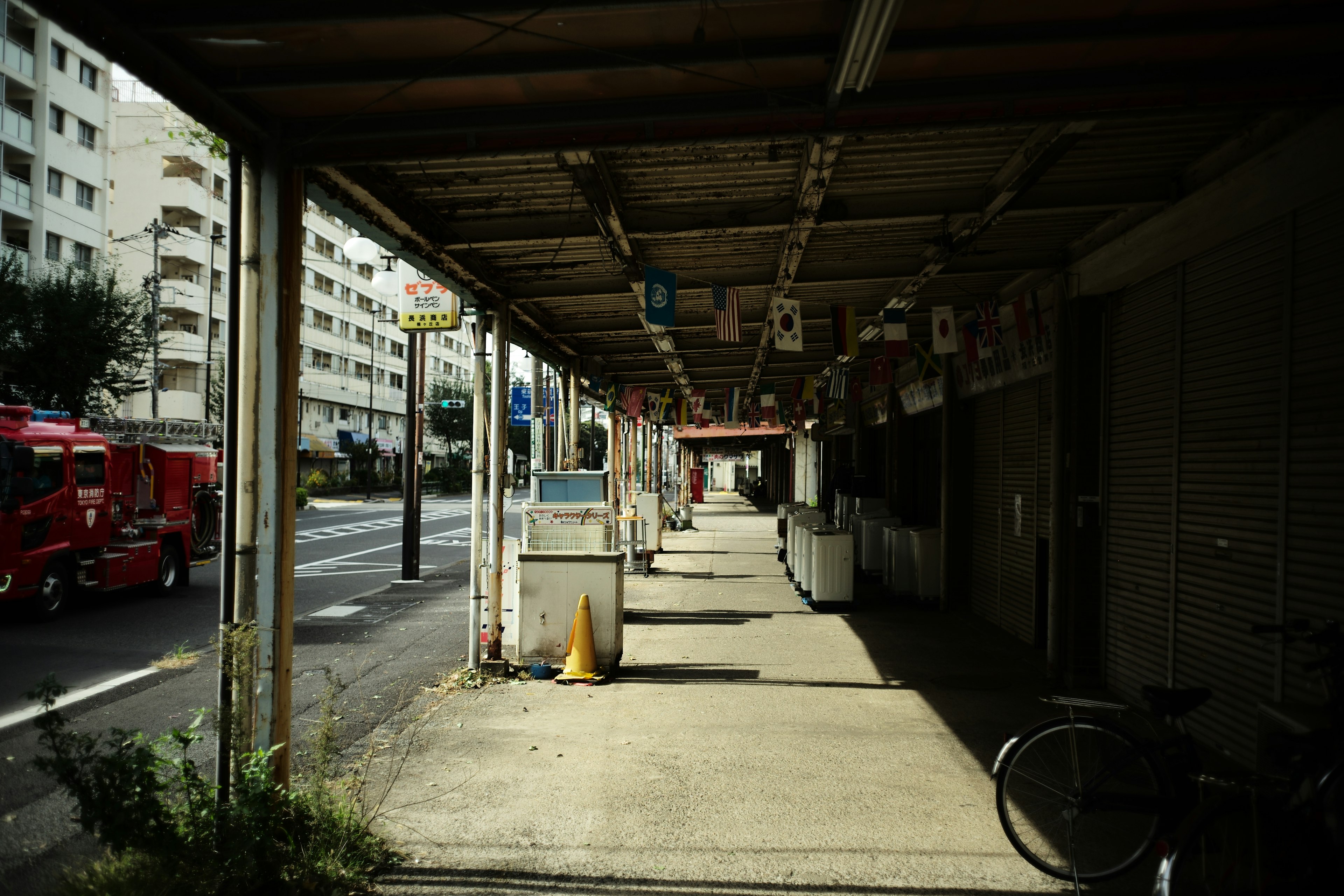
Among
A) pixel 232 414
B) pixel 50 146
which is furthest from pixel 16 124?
pixel 232 414

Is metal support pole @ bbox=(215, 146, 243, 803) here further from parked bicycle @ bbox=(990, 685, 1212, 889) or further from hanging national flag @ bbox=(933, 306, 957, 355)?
hanging national flag @ bbox=(933, 306, 957, 355)

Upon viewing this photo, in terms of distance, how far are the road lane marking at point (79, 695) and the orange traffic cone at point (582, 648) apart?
3978mm

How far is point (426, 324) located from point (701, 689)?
15.9 feet

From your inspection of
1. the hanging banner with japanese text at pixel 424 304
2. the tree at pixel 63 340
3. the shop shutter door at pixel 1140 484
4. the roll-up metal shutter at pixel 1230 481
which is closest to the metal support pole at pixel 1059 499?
the shop shutter door at pixel 1140 484

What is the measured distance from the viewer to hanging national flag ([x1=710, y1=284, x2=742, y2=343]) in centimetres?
914

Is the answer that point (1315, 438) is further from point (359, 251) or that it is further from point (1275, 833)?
point (359, 251)

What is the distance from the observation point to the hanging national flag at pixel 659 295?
26.0 feet

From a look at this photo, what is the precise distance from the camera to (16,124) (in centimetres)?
3275

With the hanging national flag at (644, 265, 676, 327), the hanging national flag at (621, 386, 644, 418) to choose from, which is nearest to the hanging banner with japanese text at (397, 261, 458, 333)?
the hanging national flag at (644, 265, 676, 327)

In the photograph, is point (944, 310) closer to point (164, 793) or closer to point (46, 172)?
point (164, 793)

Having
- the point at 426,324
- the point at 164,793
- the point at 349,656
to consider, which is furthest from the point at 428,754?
the point at 426,324

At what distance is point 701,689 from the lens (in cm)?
771

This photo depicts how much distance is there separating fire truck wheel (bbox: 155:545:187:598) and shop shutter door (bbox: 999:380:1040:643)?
1281 centimetres

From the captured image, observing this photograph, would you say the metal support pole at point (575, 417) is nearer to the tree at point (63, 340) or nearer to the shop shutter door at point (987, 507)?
the shop shutter door at point (987, 507)
